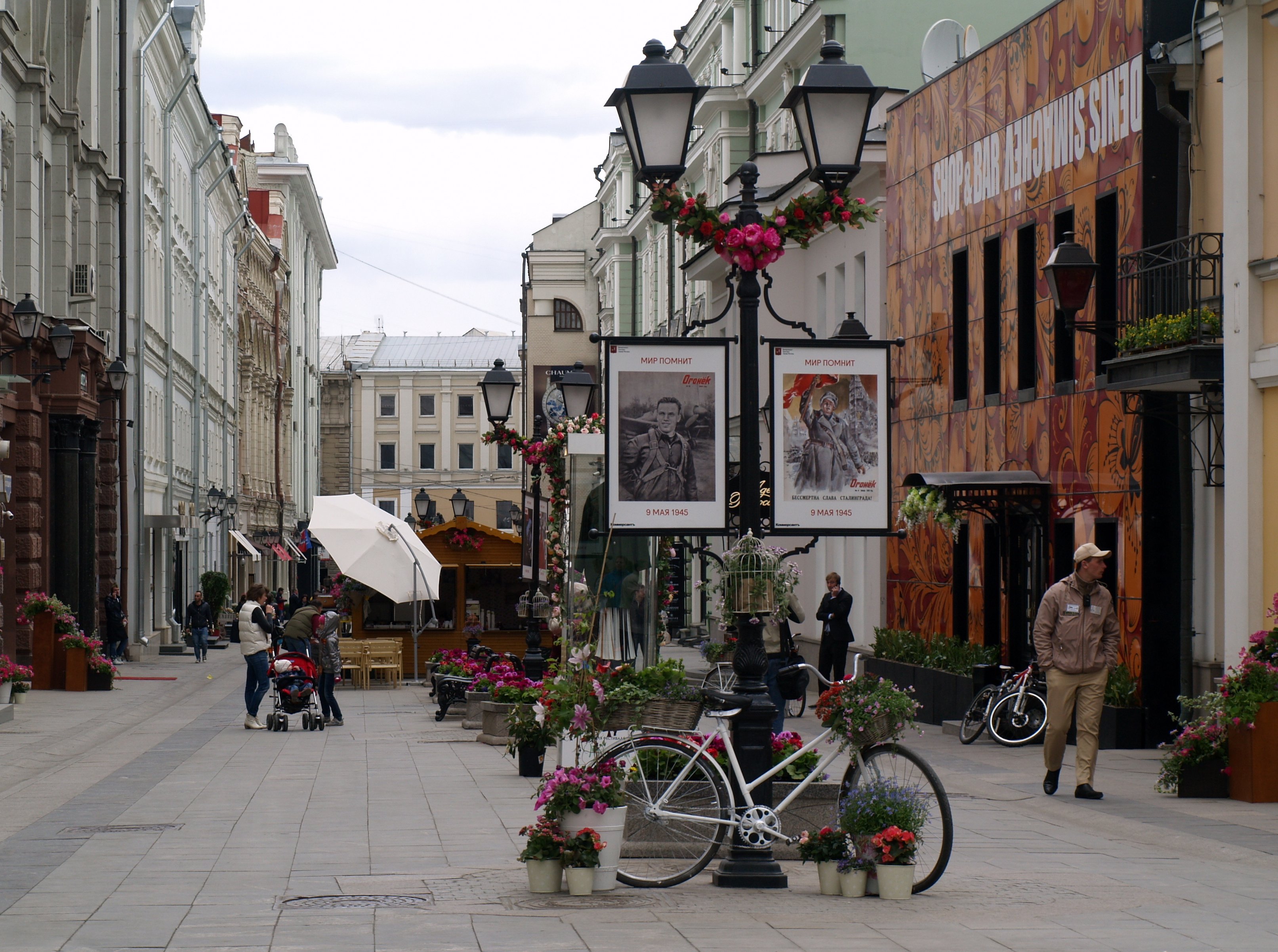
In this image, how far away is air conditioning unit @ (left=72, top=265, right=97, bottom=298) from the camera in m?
36.2

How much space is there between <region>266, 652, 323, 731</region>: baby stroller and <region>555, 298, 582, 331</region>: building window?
56.6m

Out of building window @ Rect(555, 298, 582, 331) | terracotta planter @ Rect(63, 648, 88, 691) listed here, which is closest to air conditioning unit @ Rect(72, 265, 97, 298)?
terracotta planter @ Rect(63, 648, 88, 691)

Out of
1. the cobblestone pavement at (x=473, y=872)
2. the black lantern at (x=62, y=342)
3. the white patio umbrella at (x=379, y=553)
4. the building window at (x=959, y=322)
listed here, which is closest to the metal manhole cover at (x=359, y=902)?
the cobblestone pavement at (x=473, y=872)

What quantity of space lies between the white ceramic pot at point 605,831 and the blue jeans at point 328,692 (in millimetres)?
13645

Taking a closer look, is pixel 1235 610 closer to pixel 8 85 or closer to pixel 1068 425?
pixel 1068 425

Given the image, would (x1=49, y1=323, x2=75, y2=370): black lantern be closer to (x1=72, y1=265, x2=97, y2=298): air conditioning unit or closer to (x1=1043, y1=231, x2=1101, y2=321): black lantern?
(x1=72, y1=265, x2=97, y2=298): air conditioning unit

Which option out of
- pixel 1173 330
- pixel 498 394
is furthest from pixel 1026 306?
pixel 498 394

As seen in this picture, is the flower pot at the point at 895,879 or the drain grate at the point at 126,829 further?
the drain grate at the point at 126,829

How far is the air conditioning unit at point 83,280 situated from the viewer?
3619 centimetres

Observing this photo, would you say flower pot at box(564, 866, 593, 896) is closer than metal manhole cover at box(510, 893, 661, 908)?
No

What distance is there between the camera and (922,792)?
9461 millimetres

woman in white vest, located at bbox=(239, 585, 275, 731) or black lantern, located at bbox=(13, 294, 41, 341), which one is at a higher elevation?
black lantern, located at bbox=(13, 294, 41, 341)

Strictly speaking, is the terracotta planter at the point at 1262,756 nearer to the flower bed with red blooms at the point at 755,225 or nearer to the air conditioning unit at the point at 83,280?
the flower bed with red blooms at the point at 755,225

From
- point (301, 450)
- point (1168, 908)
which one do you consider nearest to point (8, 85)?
point (1168, 908)
